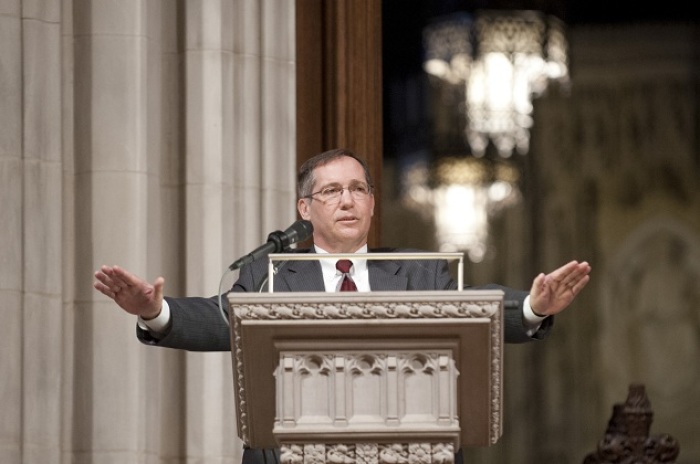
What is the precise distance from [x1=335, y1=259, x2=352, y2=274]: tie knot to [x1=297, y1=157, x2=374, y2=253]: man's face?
6cm

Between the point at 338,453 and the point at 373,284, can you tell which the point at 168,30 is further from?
the point at 338,453

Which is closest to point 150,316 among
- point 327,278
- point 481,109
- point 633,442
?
point 327,278

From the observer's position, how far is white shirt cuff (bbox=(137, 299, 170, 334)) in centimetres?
434

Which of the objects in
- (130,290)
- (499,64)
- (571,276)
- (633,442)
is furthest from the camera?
(499,64)

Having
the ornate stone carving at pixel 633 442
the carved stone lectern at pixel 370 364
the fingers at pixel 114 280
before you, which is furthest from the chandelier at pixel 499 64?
the carved stone lectern at pixel 370 364

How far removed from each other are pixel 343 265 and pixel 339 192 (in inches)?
8.3

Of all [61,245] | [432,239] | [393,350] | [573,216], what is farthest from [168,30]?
[393,350]

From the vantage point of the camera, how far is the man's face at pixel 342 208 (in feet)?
15.4

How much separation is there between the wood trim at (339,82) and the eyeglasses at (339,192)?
2.04m

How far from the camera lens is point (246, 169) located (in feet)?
21.0

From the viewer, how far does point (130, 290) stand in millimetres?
4129

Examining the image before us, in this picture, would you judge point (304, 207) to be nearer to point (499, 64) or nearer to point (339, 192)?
point (339, 192)

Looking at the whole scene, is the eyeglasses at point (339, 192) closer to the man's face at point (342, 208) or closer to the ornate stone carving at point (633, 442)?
the man's face at point (342, 208)

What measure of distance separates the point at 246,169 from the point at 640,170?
182cm
